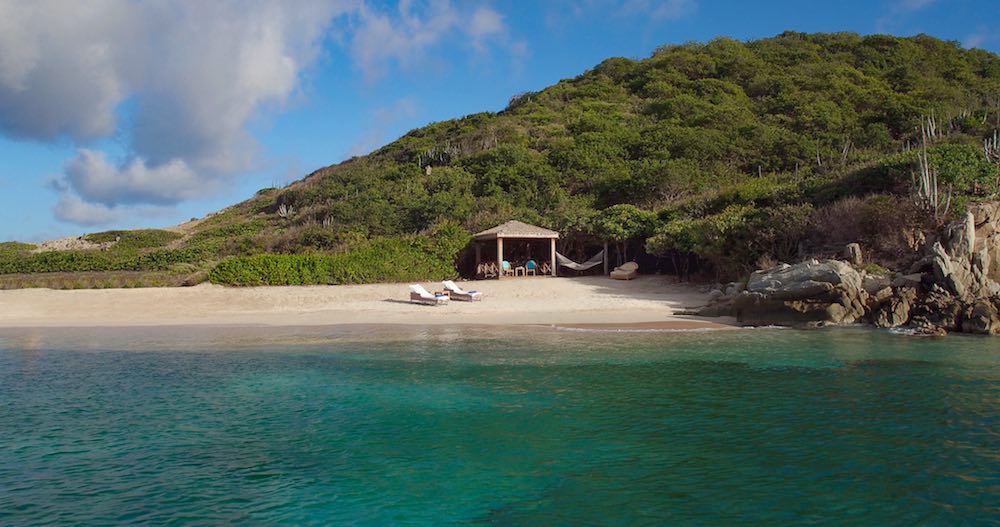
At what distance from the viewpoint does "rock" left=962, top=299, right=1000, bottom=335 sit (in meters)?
14.9

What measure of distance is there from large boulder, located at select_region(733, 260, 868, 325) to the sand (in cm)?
103

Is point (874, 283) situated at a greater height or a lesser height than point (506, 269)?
lesser

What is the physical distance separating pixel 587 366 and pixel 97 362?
30.7 ft

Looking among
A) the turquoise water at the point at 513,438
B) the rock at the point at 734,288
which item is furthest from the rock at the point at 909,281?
the rock at the point at 734,288

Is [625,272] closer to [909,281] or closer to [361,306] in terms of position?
[361,306]

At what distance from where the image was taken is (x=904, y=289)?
16.7m

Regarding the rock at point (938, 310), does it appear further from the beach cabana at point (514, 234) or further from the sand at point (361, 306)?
the beach cabana at point (514, 234)

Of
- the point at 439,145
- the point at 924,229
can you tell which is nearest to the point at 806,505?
the point at 924,229

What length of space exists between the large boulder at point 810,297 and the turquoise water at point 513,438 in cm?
360

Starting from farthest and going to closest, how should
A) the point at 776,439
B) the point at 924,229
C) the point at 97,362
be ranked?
the point at 924,229, the point at 97,362, the point at 776,439

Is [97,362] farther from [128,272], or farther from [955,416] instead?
[128,272]

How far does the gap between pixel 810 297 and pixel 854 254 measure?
245cm

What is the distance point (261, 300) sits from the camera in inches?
888

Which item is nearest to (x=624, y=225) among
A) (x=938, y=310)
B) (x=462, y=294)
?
(x=462, y=294)
